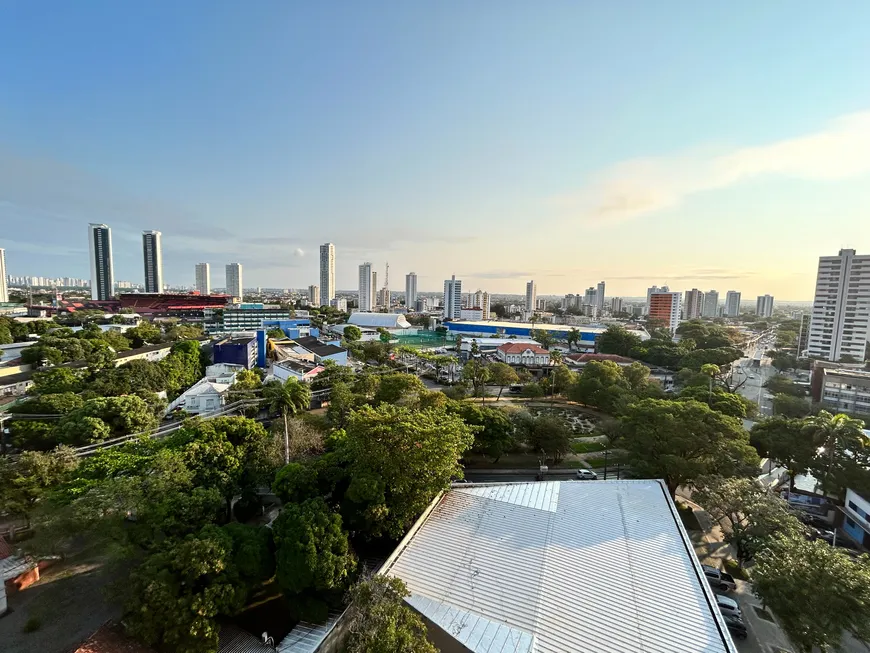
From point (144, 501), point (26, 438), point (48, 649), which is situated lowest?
point (48, 649)

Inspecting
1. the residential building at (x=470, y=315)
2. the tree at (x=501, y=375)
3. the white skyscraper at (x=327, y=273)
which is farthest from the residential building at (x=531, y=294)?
the tree at (x=501, y=375)

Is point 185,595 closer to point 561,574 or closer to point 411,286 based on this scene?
point 561,574

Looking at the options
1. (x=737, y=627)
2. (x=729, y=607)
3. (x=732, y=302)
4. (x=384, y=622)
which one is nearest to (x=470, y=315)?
(x=729, y=607)

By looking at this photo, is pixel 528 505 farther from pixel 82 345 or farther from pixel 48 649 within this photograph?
pixel 82 345

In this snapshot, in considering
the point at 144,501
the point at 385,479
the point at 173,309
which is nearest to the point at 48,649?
the point at 144,501

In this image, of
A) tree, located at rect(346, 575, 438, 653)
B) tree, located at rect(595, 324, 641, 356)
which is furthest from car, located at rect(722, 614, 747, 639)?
tree, located at rect(595, 324, 641, 356)

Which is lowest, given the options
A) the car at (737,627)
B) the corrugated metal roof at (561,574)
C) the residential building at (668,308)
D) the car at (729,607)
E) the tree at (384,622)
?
the car at (737,627)

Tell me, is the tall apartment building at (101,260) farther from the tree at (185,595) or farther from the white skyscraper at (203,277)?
the tree at (185,595)
